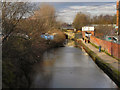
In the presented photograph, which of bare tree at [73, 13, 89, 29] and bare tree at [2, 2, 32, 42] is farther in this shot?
bare tree at [73, 13, 89, 29]

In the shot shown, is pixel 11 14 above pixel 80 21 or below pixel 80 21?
below

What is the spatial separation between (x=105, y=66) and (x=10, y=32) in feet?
16.2

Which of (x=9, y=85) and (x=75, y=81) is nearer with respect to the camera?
(x=9, y=85)

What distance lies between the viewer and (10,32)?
793 centimetres

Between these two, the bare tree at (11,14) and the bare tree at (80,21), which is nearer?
the bare tree at (11,14)

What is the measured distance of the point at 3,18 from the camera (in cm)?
745

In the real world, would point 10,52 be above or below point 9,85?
above

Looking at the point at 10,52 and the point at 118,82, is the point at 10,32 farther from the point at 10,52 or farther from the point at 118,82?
the point at 118,82

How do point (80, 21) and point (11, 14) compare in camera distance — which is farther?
point (80, 21)

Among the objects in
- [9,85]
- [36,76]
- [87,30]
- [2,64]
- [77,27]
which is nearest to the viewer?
[9,85]

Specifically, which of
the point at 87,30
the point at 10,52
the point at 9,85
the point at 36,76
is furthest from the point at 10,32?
the point at 87,30

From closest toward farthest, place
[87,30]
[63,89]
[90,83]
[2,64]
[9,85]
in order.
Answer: [9,85], [2,64], [63,89], [90,83], [87,30]

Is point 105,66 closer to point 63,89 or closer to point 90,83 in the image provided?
point 90,83

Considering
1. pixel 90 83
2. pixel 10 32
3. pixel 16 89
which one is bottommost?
pixel 90 83
